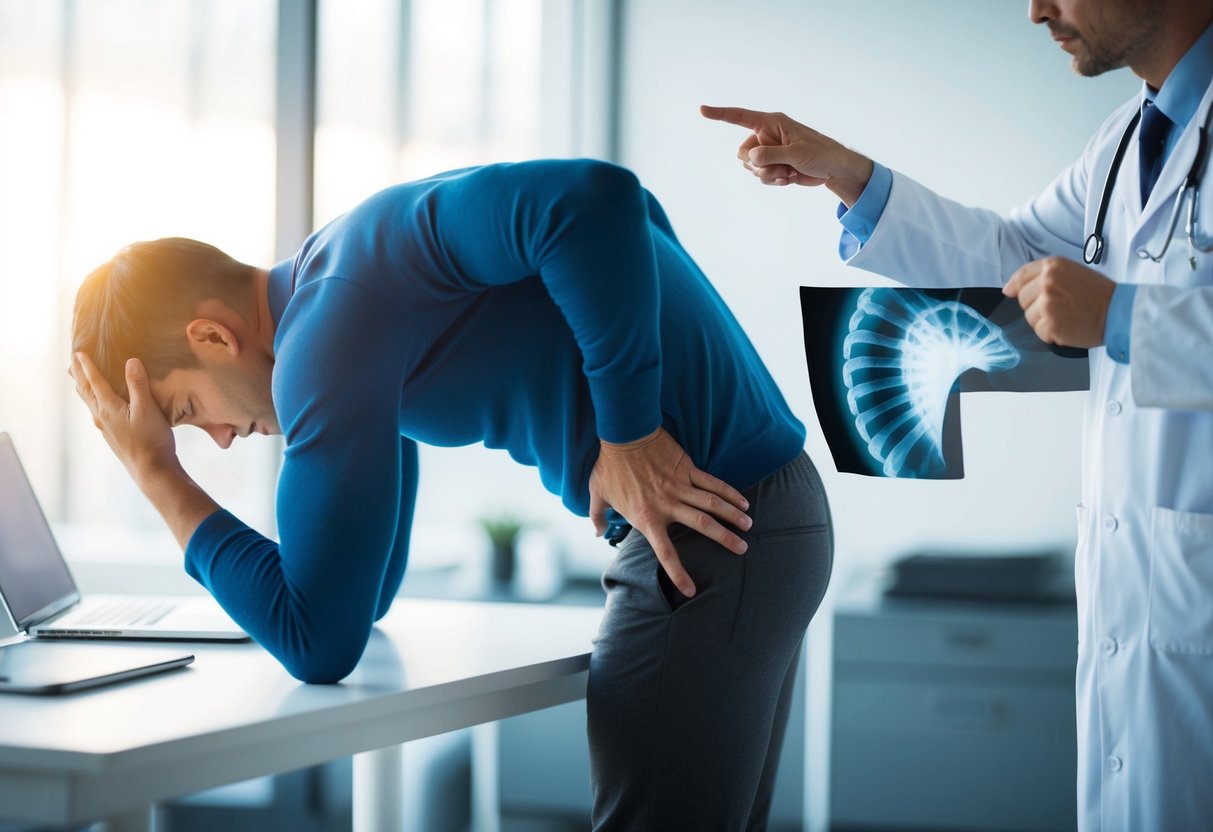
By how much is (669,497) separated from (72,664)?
2.34ft

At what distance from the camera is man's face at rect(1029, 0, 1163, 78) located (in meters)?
1.18

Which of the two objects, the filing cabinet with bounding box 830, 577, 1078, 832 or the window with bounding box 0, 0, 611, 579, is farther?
the window with bounding box 0, 0, 611, 579

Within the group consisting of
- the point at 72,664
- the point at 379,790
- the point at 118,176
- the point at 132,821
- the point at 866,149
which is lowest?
the point at 379,790

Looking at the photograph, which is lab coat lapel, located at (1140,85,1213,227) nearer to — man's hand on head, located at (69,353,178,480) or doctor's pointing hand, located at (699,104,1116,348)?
doctor's pointing hand, located at (699,104,1116,348)

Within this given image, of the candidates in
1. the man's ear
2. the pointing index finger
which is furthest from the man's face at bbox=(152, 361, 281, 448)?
the pointing index finger

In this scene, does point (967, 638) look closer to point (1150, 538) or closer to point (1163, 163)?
point (1150, 538)

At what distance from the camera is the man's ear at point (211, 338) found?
1240 millimetres

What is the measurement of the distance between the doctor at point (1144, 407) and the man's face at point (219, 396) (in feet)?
2.08

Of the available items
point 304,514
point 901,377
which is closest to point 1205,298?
point 901,377

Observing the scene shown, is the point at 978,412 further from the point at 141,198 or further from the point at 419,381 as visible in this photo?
the point at 141,198

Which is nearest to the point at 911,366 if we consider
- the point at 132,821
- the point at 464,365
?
the point at 464,365

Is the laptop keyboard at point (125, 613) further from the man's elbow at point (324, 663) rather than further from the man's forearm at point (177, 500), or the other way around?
the man's elbow at point (324, 663)

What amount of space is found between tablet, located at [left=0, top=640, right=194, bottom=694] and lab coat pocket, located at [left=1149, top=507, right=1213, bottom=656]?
1.08 meters

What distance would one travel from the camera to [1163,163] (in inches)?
49.6
